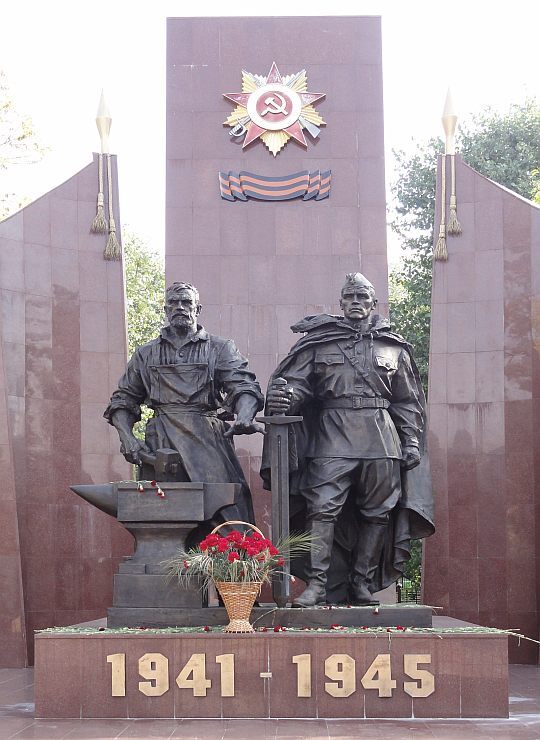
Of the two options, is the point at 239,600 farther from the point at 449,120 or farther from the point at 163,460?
the point at 449,120

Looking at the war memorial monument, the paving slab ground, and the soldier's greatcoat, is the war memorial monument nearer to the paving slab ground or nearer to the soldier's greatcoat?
the soldier's greatcoat

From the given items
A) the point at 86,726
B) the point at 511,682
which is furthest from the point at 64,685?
the point at 511,682

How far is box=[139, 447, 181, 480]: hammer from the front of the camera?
8.19m

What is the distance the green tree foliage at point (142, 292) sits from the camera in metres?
21.7

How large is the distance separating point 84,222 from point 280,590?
5701 mm

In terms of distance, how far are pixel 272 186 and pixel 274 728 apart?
6723 mm

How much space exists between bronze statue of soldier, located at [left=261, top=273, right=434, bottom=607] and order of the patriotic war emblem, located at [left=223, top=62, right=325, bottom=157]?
4.00 m

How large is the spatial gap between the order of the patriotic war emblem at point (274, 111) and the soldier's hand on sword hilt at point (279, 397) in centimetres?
465

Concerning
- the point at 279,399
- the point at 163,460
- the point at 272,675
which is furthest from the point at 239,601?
the point at 279,399

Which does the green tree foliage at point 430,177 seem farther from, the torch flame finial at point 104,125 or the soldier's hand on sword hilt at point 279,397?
the soldier's hand on sword hilt at point 279,397

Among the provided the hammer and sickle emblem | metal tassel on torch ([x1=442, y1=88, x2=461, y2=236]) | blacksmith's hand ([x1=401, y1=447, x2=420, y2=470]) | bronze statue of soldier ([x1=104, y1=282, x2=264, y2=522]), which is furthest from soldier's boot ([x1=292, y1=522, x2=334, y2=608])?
the hammer and sickle emblem

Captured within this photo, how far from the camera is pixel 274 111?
1209 centimetres

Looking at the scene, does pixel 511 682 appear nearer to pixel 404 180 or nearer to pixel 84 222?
pixel 84 222

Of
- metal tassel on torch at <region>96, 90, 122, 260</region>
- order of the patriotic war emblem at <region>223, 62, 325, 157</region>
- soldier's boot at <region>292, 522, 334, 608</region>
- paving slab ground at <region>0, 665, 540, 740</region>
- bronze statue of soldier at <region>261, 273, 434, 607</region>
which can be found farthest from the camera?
order of the patriotic war emblem at <region>223, 62, 325, 157</region>
